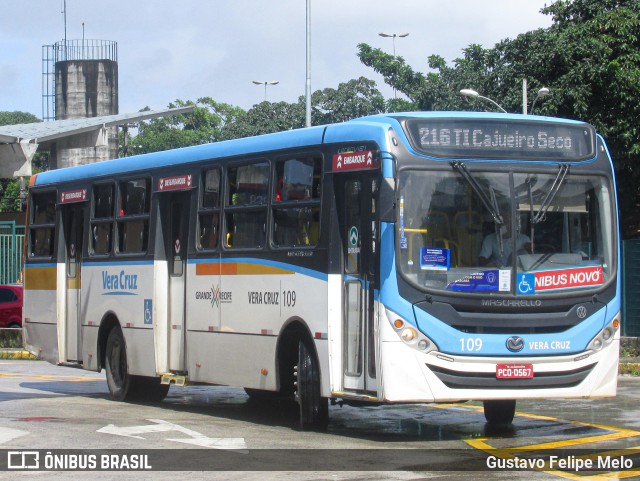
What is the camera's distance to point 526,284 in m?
12.1

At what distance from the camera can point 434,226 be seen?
1202 centimetres

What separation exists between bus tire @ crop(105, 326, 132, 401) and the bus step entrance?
3.91ft

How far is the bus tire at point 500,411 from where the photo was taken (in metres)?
13.8

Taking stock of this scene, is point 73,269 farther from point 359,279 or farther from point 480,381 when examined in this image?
point 480,381

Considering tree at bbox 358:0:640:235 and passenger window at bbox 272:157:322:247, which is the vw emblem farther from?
tree at bbox 358:0:640:235

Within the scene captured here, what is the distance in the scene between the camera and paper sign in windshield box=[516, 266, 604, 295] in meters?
12.1

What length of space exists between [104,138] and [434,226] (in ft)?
98.6

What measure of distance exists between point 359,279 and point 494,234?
142 centimetres

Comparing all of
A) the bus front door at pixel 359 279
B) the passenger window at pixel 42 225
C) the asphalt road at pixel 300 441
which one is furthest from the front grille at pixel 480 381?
the passenger window at pixel 42 225

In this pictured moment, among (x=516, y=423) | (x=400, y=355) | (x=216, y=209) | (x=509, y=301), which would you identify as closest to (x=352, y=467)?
(x=400, y=355)

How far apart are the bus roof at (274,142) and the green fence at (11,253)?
15.5m

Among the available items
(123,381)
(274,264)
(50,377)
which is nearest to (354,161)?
(274,264)

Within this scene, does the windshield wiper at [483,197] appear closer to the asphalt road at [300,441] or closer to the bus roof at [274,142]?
the bus roof at [274,142]

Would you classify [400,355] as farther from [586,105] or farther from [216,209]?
[586,105]
